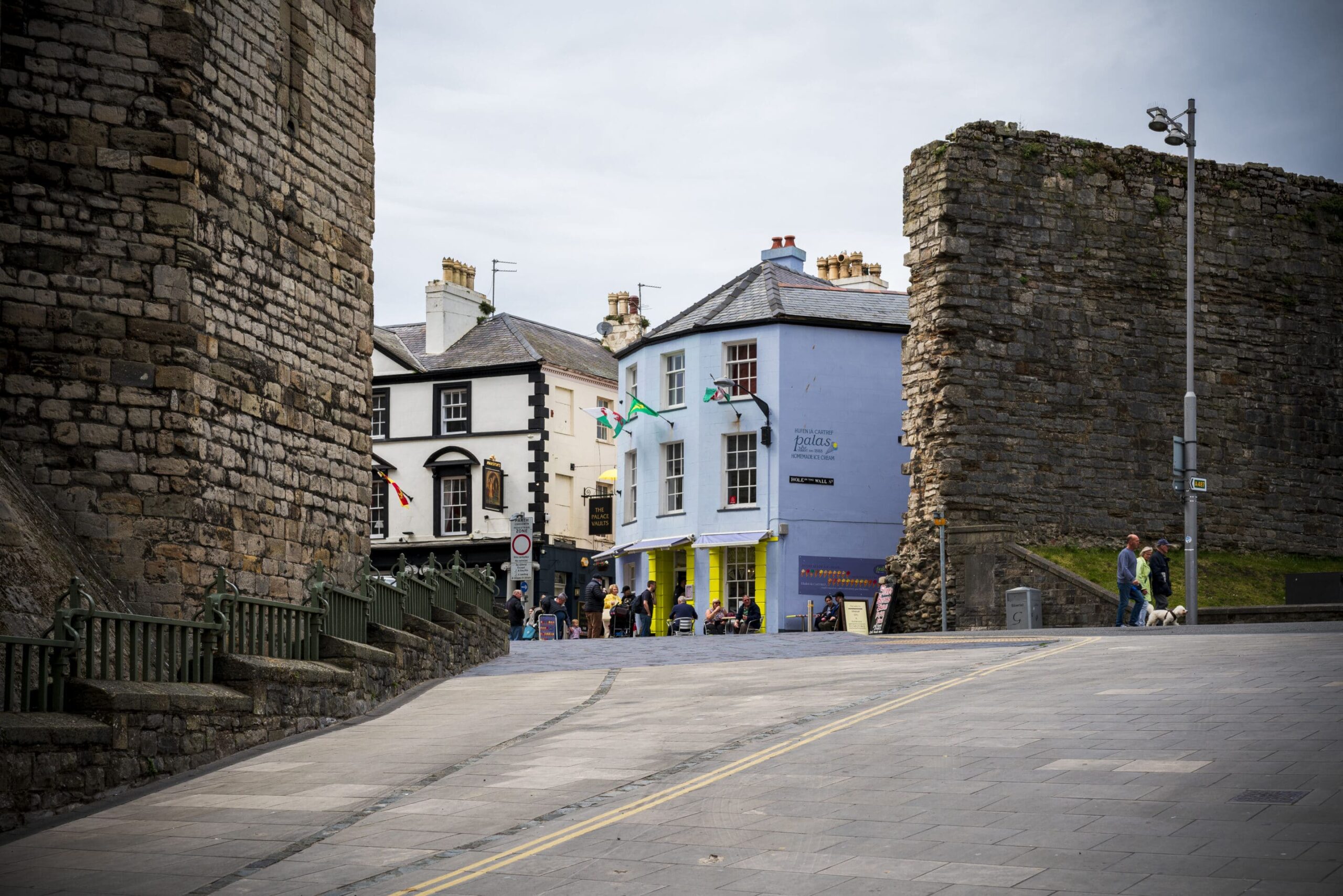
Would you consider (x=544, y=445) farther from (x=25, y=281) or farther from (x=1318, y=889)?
(x=1318, y=889)

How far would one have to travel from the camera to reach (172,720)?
11.1 meters

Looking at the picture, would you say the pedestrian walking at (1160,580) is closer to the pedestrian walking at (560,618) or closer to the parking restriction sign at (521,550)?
the parking restriction sign at (521,550)

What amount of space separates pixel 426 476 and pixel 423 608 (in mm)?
28123

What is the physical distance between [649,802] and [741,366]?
97.3 feet

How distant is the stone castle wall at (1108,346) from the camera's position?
2653 cm

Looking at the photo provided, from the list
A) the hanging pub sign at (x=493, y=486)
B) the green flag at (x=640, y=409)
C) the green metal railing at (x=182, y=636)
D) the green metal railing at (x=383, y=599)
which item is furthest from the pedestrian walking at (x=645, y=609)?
the green metal railing at (x=182, y=636)

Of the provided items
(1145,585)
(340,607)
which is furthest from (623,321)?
(340,607)

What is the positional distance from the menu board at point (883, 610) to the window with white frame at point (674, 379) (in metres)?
13.1

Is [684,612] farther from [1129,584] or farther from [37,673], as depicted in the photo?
[37,673]

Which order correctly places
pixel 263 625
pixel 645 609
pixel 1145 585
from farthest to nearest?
pixel 645 609, pixel 1145 585, pixel 263 625

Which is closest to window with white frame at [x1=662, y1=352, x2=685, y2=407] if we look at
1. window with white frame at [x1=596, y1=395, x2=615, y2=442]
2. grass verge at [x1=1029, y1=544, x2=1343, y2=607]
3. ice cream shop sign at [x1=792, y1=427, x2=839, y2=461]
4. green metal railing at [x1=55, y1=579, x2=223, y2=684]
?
ice cream shop sign at [x1=792, y1=427, x2=839, y2=461]

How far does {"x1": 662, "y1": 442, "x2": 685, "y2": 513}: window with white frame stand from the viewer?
39.5 meters

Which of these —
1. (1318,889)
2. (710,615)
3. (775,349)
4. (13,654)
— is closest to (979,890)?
(1318,889)

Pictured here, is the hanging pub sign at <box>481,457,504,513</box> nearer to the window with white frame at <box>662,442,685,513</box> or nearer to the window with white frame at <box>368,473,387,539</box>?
the window with white frame at <box>368,473,387,539</box>
